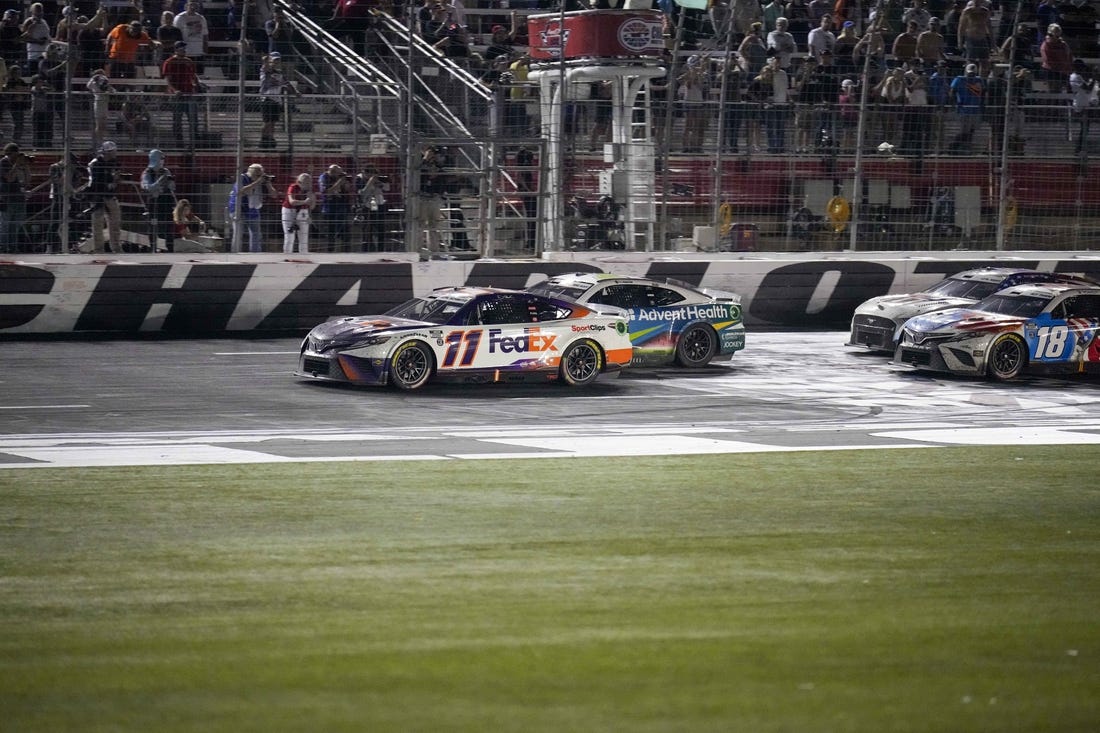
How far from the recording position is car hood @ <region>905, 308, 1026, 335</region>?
61.6 feet

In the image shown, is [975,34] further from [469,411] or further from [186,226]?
[469,411]

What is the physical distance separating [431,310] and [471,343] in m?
0.69

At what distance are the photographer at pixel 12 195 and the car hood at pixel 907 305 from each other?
433 inches

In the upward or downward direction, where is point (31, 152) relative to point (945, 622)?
upward

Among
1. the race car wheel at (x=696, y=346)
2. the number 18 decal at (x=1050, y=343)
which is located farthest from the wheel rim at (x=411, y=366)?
the number 18 decal at (x=1050, y=343)

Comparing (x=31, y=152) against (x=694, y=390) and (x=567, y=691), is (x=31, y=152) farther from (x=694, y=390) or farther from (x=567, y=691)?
(x=567, y=691)

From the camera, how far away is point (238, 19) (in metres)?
24.6

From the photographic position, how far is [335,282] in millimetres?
21703

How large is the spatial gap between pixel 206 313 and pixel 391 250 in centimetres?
287

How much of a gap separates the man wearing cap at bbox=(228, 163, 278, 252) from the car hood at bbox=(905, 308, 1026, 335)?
28.6 feet

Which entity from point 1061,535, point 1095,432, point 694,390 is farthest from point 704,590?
point 694,390

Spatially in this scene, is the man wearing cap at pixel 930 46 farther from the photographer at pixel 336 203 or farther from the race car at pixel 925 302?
the photographer at pixel 336 203

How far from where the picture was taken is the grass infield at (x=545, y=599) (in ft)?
20.8

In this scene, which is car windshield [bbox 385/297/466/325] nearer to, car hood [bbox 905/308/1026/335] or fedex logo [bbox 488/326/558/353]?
fedex logo [bbox 488/326/558/353]
